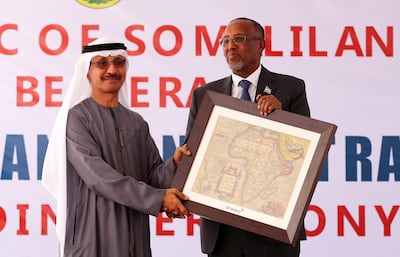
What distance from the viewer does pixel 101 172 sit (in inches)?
152

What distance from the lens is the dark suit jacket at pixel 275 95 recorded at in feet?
13.8

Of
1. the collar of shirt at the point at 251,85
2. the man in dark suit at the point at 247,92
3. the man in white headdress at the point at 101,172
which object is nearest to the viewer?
the man in white headdress at the point at 101,172

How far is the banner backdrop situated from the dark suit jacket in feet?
3.79

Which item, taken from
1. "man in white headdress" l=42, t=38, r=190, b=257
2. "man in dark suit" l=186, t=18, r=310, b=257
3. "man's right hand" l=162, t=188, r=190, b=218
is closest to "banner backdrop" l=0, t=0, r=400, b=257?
"man in dark suit" l=186, t=18, r=310, b=257

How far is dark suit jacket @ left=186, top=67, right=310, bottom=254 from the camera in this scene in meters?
4.21

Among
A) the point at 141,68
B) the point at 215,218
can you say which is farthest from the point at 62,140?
the point at 141,68

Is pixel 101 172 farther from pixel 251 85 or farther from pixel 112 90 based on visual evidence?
pixel 251 85

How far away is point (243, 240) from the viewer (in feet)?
13.7

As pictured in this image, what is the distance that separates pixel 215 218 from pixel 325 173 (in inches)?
65.9

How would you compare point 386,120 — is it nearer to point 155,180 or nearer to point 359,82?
point 359,82

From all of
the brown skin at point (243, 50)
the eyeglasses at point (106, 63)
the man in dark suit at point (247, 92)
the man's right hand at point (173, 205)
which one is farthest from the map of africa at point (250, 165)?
the eyeglasses at point (106, 63)

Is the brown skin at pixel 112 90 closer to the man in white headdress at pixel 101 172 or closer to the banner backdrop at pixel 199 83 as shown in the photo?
the man in white headdress at pixel 101 172

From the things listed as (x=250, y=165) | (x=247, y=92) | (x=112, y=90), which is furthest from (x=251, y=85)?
(x=112, y=90)

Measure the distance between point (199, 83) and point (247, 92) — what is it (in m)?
1.22
